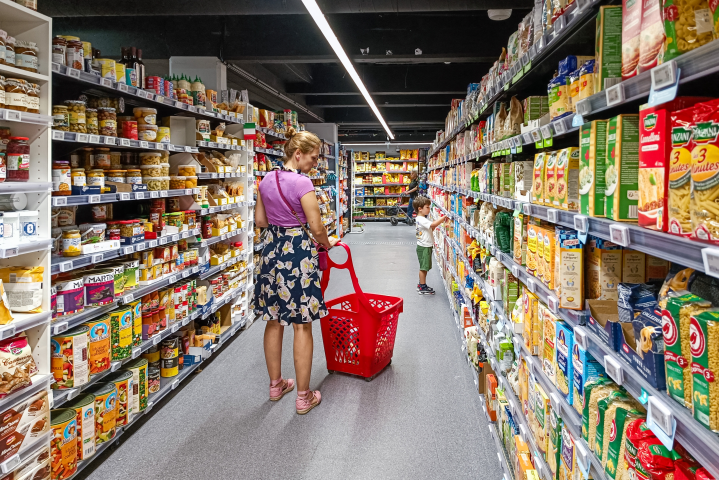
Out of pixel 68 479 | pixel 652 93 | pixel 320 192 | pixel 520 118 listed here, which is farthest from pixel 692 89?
pixel 320 192

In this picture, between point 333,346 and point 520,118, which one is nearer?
point 520,118

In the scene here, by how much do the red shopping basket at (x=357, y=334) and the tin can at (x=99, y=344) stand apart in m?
1.58

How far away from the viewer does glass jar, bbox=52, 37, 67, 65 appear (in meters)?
2.70

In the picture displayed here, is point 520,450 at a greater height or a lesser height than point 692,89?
lesser

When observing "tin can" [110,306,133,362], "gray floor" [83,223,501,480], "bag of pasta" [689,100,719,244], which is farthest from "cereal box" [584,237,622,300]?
"tin can" [110,306,133,362]

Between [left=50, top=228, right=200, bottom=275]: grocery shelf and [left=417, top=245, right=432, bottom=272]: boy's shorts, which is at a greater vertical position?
[left=50, top=228, right=200, bottom=275]: grocery shelf

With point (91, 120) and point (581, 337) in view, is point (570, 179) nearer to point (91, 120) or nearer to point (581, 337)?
point (581, 337)

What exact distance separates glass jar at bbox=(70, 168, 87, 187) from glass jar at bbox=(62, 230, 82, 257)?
267mm

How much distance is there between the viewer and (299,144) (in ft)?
11.8

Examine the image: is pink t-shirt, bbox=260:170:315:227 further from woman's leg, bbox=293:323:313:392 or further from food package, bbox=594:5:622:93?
food package, bbox=594:5:622:93

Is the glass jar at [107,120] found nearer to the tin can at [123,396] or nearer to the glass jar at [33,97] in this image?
the glass jar at [33,97]

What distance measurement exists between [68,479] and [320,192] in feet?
25.9

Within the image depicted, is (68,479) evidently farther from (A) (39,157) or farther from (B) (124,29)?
(B) (124,29)

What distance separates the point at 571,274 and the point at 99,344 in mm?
2557
